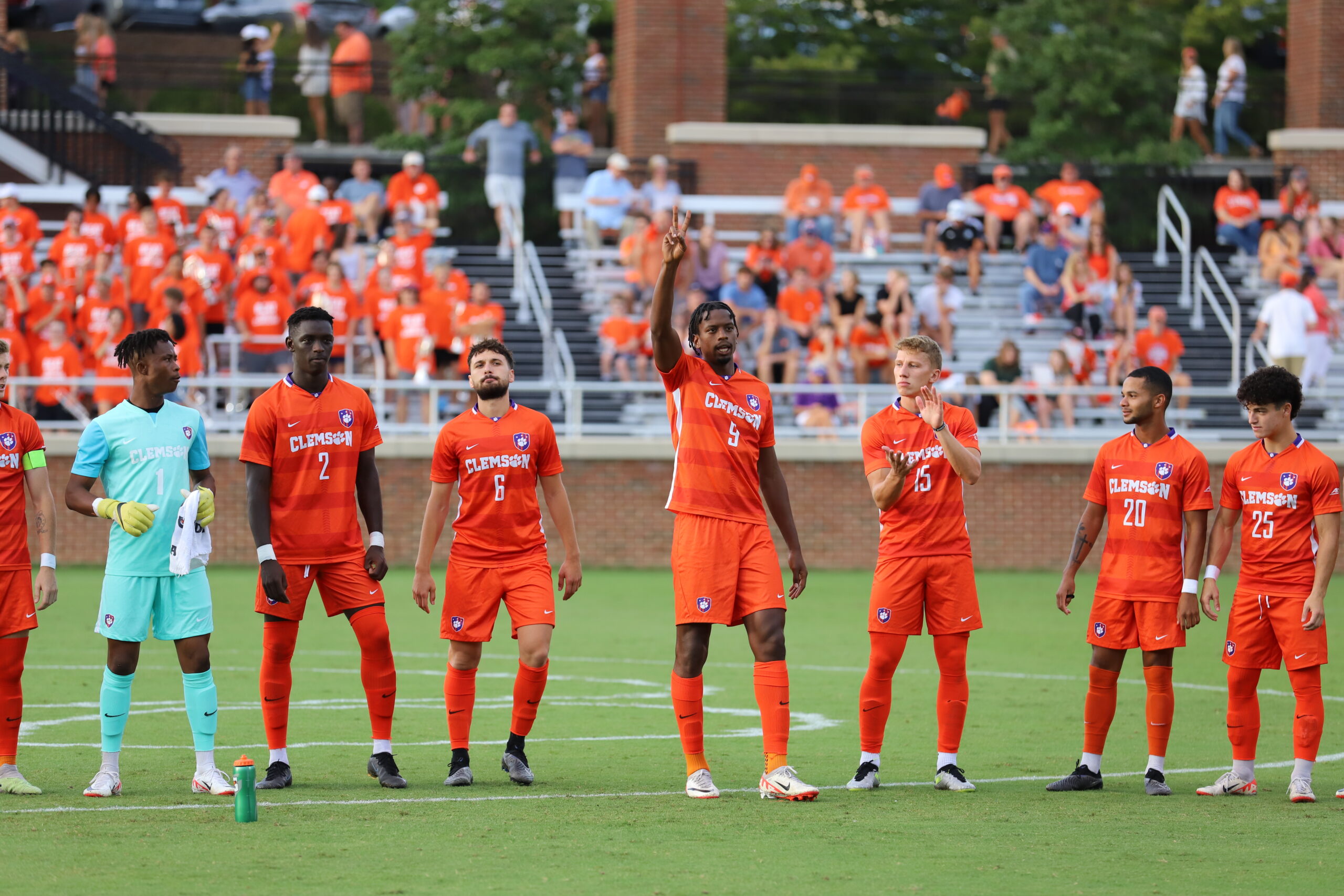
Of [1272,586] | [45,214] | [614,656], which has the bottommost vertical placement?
[614,656]

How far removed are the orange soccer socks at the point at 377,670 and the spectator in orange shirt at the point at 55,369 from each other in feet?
42.5

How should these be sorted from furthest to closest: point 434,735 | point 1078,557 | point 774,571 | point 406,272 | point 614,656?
point 406,272
point 614,656
point 434,735
point 1078,557
point 774,571

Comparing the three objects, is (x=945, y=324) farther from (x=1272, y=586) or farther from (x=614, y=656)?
(x=1272, y=586)

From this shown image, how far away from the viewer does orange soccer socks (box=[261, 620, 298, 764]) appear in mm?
8328

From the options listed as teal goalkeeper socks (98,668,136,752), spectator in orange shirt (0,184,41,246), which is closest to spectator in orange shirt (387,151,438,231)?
spectator in orange shirt (0,184,41,246)

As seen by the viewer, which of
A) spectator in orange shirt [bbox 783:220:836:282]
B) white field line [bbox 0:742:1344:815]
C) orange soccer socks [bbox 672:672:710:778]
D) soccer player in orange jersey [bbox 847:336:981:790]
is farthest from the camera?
spectator in orange shirt [bbox 783:220:836:282]

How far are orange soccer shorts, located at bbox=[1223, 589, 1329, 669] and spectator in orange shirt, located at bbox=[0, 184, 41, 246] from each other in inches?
693

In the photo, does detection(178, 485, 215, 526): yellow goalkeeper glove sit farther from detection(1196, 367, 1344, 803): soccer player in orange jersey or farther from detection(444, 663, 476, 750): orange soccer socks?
detection(1196, 367, 1344, 803): soccer player in orange jersey

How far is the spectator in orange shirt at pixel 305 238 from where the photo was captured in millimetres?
22906

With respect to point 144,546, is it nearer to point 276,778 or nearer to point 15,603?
point 15,603

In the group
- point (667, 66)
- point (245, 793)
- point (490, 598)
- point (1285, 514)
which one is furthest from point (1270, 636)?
point (667, 66)

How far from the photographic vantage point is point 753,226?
90.7 ft

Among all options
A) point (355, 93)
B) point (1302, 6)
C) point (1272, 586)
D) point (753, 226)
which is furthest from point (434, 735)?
point (1302, 6)

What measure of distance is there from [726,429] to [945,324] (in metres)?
16.0
